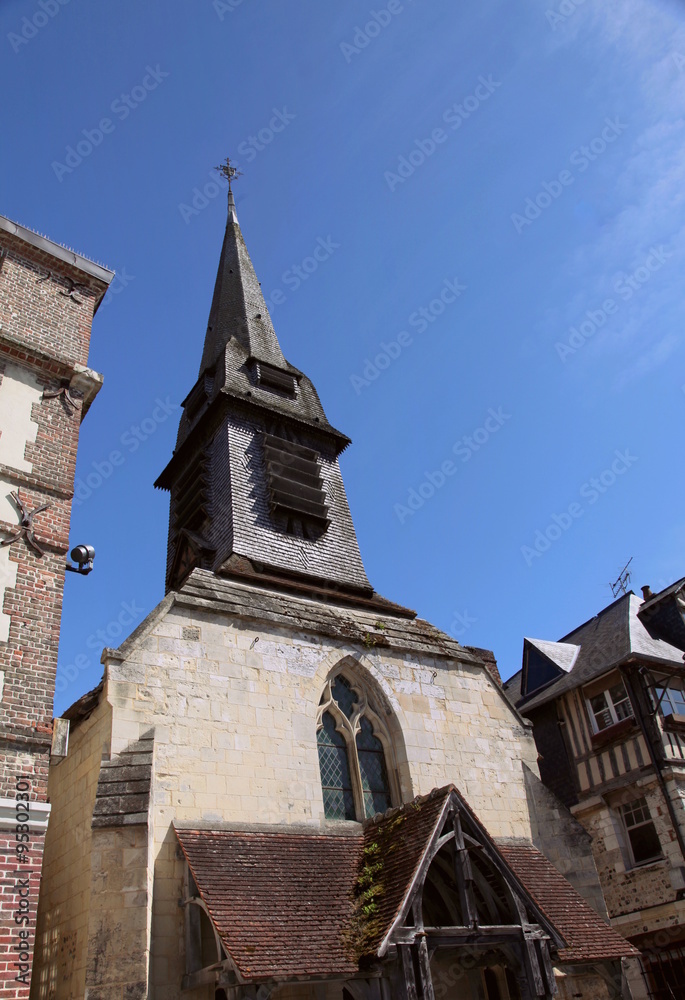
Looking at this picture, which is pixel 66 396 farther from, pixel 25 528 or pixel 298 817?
pixel 298 817

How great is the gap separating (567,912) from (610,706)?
7.79 m

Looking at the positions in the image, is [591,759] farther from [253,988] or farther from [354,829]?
[253,988]

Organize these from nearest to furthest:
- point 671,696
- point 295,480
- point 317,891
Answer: point 317,891
point 295,480
point 671,696

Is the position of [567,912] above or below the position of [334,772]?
below

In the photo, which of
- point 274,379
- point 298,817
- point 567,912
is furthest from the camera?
point 274,379

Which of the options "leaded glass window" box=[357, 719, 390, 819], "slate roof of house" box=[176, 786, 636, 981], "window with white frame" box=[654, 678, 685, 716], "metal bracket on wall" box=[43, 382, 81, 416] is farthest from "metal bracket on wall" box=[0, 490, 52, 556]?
"window with white frame" box=[654, 678, 685, 716]

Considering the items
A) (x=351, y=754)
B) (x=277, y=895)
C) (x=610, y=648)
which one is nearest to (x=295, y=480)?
(x=351, y=754)

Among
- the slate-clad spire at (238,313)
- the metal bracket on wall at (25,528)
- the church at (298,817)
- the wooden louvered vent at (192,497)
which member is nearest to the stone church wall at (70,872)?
the church at (298,817)

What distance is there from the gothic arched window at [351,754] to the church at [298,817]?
0.10ft

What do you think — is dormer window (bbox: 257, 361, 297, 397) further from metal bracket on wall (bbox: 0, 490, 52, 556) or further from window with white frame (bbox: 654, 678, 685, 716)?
window with white frame (bbox: 654, 678, 685, 716)

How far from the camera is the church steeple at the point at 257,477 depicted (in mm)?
13039

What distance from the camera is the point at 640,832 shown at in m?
15.1

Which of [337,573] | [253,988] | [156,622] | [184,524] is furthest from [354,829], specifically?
[184,524]

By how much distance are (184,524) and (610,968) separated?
1018cm
